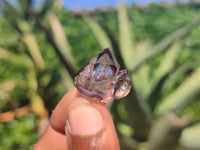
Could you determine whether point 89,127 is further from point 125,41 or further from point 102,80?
point 125,41

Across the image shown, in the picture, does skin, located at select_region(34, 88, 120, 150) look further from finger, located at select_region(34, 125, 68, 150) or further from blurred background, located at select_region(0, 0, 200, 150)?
blurred background, located at select_region(0, 0, 200, 150)

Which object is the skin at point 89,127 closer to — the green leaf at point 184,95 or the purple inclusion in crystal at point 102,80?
the purple inclusion in crystal at point 102,80

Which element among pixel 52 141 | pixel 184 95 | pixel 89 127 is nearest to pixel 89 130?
pixel 89 127

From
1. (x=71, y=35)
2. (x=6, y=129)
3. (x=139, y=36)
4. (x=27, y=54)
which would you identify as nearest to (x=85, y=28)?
(x=71, y=35)

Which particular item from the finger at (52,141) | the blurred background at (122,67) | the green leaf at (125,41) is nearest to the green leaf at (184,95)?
the blurred background at (122,67)

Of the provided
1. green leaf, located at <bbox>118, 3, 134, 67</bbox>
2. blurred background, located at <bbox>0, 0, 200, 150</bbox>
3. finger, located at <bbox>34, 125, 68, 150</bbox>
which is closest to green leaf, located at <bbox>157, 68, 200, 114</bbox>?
blurred background, located at <bbox>0, 0, 200, 150</bbox>
